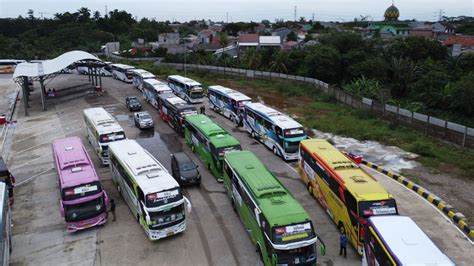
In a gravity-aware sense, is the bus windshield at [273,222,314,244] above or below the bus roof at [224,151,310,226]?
below

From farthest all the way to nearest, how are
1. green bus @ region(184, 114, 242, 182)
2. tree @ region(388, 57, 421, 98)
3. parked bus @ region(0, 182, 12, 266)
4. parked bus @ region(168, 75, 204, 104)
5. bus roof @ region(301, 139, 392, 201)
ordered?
tree @ region(388, 57, 421, 98)
parked bus @ region(168, 75, 204, 104)
green bus @ region(184, 114, 242, 182)
bus roof @ region(301, 139, 392, 201)
parked bus @ region(0, 182, 12, 266)

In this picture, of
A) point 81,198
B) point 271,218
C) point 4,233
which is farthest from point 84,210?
point 271,218

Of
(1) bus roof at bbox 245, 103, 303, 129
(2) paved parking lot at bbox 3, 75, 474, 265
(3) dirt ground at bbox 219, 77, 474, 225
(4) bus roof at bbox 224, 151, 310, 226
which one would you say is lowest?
(2) paved parking lot at bbox 3, 75, 474, 265

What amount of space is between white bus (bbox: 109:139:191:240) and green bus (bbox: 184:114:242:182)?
466 centimetres

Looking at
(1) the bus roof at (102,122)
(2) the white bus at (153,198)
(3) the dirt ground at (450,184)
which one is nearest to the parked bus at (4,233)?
(2) the white bus at (153,198)

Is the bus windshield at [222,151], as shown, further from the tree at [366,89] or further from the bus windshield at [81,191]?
the tree at [366,89]

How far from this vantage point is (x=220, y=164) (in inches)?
886

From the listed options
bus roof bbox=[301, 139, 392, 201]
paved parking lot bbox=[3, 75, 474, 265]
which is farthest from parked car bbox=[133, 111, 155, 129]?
bus roof bbox=[301, 139, 392, 201]

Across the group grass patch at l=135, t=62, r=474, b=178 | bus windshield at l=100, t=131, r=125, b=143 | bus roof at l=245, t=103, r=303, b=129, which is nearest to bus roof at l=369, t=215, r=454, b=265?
bus roof at l=245, t=103, r=303, b=129

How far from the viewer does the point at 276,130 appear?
1051 inches

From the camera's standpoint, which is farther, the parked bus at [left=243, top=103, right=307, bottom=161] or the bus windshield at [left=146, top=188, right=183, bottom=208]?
the parked bus at [left=243, top=103, right=307, bottom=161]

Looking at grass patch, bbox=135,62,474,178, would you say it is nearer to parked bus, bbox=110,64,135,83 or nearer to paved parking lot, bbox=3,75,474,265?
paved parking lot, bbox=3,75,474,265

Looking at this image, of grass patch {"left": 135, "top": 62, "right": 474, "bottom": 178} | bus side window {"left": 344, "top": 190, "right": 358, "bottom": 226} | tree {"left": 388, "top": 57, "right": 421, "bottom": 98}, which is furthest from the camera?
tree {"left": 388, "top": 57, "right": 421, "bottom": 98}

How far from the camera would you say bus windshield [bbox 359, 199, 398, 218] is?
599 inches
